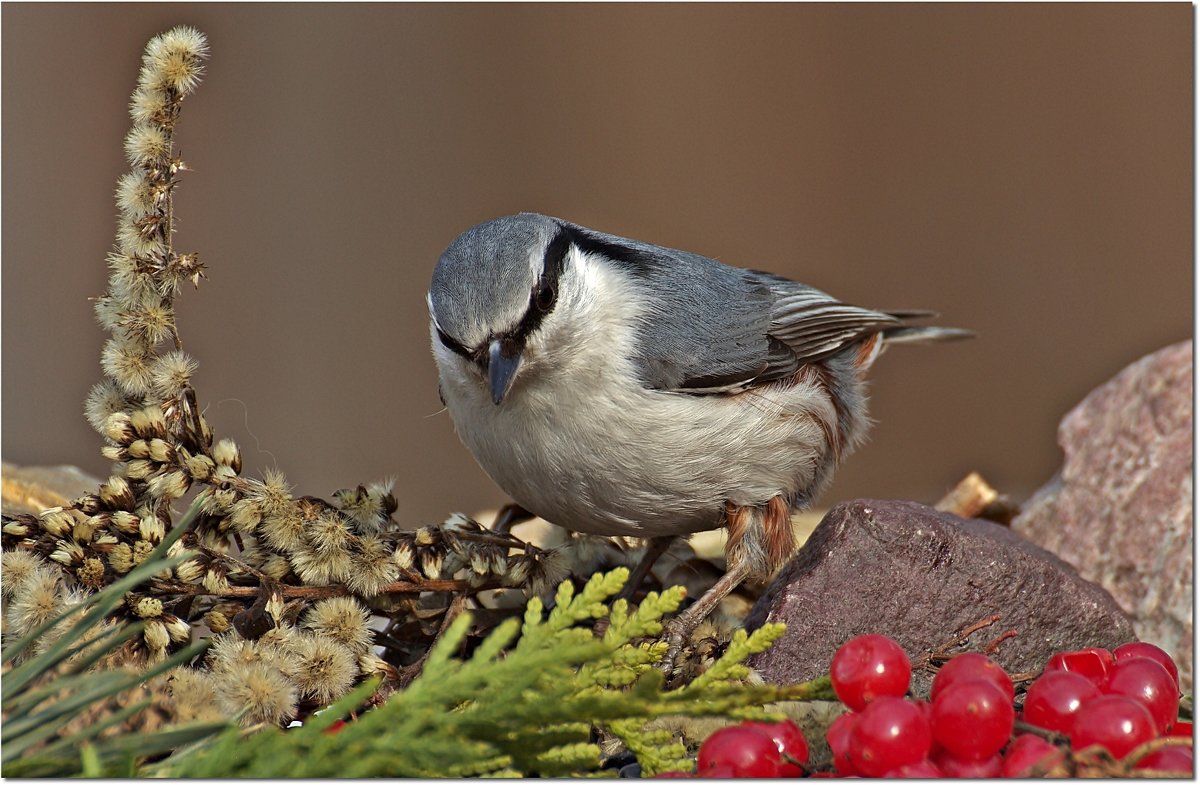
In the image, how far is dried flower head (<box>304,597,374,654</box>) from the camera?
1527 mm

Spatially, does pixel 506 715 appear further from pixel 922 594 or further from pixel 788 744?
pixel 922 594

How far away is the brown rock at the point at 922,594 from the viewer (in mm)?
1732

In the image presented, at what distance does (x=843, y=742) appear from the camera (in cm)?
106

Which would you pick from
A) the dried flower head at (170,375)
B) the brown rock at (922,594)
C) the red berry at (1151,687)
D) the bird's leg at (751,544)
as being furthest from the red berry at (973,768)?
the dried flower head at (170,375)

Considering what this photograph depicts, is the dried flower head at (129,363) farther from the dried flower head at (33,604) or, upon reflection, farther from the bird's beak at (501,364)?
the bird's beak at (501,364)

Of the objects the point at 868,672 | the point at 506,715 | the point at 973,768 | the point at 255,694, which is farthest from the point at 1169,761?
the point at 255,694

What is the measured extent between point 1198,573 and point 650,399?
3.11ft

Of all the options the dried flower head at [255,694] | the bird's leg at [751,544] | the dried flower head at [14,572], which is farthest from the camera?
the bird's leg at [751,544]

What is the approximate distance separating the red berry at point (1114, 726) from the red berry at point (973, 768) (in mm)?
80

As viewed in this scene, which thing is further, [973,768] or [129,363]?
[129,363]

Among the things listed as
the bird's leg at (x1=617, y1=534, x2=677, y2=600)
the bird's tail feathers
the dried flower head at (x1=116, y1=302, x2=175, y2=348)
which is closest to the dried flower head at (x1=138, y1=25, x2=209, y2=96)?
the dried flower head at (x1=116, y1=302, x2=175, y2=348)

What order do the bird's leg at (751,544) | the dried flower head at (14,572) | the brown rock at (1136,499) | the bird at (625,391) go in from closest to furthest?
the dried flower head at (14,572) < the bird at (625,391) < the bird's leg at (751,544) < the brown rock at (1136,499)

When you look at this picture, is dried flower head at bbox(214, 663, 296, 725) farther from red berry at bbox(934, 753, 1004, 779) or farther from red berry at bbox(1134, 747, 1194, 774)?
red berry at bbox(1134, 747, 1194, 774)

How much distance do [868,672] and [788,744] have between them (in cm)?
11
